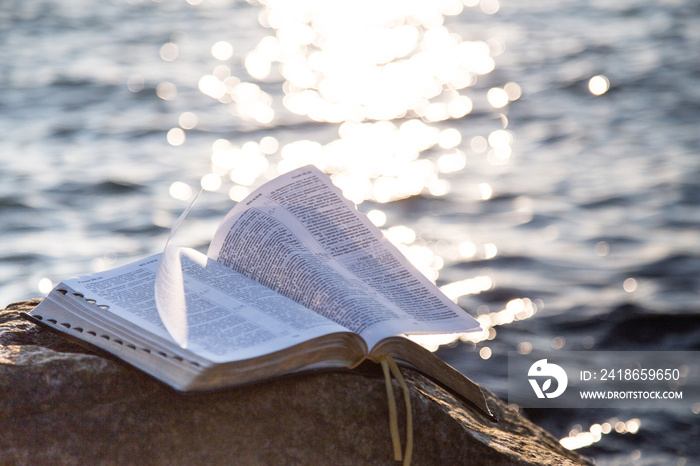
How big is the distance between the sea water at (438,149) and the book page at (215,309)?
1.23 m

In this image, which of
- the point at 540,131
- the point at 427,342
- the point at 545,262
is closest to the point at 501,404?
the point at 427,342

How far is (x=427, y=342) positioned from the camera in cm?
238

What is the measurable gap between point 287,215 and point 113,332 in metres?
0.34

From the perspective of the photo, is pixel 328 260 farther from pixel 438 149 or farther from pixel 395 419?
pixel 438 149

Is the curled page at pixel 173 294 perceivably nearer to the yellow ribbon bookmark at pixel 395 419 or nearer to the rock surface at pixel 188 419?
the rock surface at pixel 188 419

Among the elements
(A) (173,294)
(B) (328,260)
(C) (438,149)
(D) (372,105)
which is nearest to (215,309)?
(A) (173,294)

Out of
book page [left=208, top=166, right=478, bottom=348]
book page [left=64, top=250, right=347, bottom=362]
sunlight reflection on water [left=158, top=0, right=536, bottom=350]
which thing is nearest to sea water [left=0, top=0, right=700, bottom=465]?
sunlight reflection on water [left=158, top=0, right=536, bottom=350]

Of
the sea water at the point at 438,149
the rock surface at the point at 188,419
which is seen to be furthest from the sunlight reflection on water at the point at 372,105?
the rock surface at the point at 188,419

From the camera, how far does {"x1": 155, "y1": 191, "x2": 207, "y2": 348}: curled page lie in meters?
0.87

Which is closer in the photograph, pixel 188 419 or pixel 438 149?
pixel 188 419

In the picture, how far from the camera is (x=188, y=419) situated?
924 mm

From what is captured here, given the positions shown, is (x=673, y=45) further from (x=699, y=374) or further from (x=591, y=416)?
(x=591, y=416)

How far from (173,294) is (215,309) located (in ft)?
0.21

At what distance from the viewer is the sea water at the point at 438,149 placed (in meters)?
2.60
